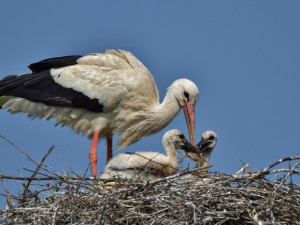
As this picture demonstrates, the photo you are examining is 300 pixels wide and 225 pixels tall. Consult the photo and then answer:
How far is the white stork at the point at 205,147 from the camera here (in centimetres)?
734

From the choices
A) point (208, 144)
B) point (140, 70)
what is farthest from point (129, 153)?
point (140, 70)

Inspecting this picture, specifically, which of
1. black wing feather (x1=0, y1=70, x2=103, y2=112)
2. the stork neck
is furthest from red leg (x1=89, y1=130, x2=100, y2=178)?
the stork neck

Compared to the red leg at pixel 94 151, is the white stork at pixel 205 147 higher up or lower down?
lower down

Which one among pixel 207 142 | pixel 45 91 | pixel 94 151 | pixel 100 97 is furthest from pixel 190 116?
pixel 45 91

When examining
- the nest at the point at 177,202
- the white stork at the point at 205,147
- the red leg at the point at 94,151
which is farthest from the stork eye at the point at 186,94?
the nest at the point at 177,202

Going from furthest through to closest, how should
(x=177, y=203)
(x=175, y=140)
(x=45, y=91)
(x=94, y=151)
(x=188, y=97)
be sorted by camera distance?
1. (x=45, y=91)
2. (x=94, y=151)
3. (x=188, y=97)
4. (x=175, y=140)
5. (x=177, y=203)

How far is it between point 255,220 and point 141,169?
1496 millimetres

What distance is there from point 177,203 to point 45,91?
126 inches

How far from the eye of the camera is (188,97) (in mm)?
7824

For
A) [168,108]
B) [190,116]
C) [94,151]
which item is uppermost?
[168,108]

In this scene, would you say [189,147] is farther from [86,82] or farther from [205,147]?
[86,82]

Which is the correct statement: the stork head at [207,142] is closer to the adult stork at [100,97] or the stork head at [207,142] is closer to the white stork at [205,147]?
the white stork at [205,147]

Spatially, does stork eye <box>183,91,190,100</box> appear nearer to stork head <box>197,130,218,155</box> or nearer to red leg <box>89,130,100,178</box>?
stork head <box>197,130,218,155</box>

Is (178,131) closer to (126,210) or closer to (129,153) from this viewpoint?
(129,153)
